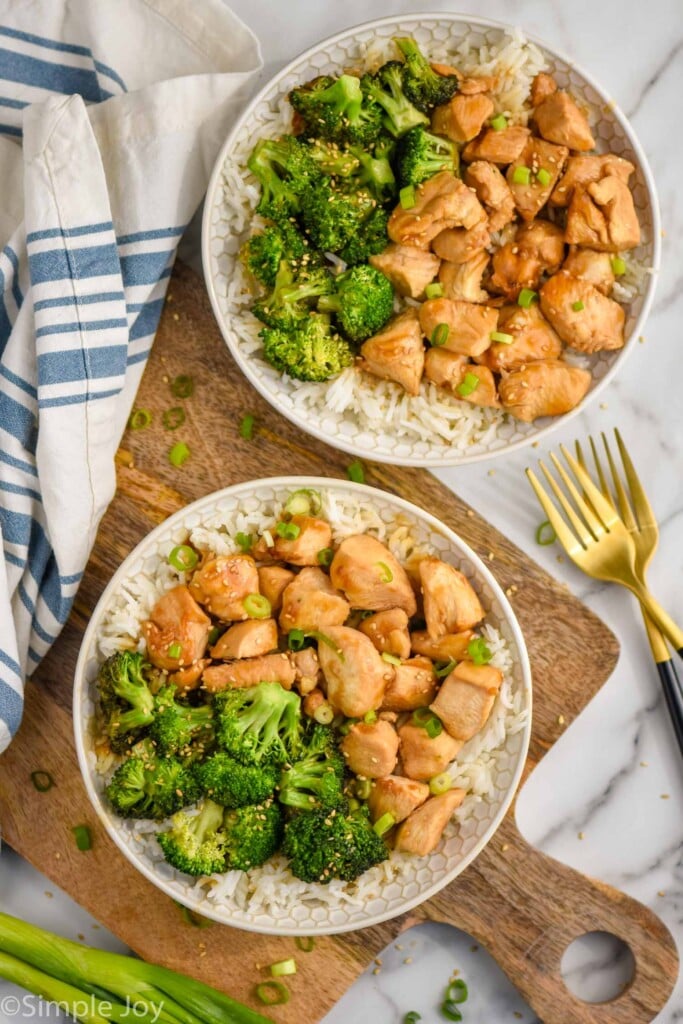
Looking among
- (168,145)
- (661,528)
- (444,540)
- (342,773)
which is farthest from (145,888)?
(168,145)

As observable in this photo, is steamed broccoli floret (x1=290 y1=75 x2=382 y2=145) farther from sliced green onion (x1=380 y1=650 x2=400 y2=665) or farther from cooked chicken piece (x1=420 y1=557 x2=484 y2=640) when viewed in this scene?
sliced green onion (x1=380 y1=650 x2=400 y2=665)

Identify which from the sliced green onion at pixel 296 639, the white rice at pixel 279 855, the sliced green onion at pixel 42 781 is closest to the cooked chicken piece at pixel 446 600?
the white rice at pixel 279 855

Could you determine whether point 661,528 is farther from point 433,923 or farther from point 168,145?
point 168,145

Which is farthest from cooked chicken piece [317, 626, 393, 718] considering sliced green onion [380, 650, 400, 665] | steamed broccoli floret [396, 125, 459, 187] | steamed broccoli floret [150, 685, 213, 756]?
steamed broccoli floret [396, 125, 459, 187]

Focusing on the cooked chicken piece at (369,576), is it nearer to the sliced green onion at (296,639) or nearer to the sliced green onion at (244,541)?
the sliced green onion at (296,639)

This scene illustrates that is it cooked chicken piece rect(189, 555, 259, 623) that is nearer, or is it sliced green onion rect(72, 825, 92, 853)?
cooked chicken piece rect(189, 555, 259, 623)
